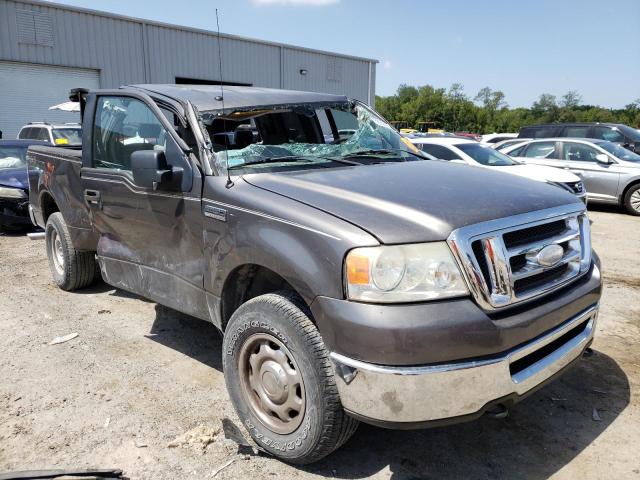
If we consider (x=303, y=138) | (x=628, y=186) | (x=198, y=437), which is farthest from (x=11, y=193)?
(x=628, y=186)

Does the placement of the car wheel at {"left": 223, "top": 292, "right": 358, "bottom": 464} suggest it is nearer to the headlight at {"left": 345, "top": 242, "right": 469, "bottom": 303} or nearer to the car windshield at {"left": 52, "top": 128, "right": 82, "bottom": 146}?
the headlight at {"left": 345, "top": 242, "right": 469, "bottom": 303}

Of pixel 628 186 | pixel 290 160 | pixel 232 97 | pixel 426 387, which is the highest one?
pixel 232 97

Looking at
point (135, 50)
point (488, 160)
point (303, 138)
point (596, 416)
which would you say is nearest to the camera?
point (596, 416)

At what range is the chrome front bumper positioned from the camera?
2.16 m

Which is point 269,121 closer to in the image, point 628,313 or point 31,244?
point 628,313

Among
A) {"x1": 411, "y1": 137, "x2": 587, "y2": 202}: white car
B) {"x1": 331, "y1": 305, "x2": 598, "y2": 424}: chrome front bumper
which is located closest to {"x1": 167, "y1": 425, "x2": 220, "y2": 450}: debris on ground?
{"x1": 331, "y1": 305, "x2": 598, "y2": 424}: chrome front bumper

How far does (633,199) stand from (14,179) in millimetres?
11627

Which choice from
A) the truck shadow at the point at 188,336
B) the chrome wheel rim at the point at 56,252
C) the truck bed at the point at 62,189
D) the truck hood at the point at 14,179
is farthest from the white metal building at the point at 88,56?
Answer: the truck shadow at the point at 188,336

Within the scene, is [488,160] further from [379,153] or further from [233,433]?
[233,433]

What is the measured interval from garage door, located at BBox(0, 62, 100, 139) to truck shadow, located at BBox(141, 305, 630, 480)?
19746mm

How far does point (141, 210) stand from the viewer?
11.7ft

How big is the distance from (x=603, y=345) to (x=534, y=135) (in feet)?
44.3

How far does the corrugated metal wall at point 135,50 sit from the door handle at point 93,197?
1719 centimetres

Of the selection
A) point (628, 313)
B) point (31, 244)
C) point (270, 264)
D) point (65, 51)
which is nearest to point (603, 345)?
point (628, 313)
